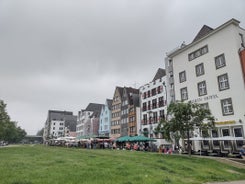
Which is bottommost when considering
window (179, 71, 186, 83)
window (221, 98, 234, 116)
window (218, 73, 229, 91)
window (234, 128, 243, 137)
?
window (234, 128, 243, 137)

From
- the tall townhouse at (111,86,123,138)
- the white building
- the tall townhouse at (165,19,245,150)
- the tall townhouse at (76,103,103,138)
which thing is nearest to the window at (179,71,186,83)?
the tall townhouse at (165,19,245,150)

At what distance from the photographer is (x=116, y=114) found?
69812 millimetres

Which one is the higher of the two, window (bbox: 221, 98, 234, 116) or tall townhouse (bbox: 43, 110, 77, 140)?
tall townhouse (bbox: 43, 110, 77, 140)

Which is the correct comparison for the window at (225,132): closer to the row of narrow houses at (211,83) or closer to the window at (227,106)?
the row of narrow houses at (211,83)

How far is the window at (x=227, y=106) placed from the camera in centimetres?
2982

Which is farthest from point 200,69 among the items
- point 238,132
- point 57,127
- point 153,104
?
point 57,127

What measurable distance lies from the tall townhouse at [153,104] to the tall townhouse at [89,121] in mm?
35509

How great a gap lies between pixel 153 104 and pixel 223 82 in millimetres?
22132

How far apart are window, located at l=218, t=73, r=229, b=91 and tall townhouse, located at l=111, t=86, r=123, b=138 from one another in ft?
129

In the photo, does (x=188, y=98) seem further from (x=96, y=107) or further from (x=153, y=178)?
(x=96, y=107)

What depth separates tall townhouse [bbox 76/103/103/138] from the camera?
8750 centimetres

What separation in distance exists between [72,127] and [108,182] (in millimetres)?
138262

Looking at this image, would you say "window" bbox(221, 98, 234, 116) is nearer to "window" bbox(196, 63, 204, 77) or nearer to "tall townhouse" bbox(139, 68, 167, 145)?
"window" bbox(196, 63, 204, 77)

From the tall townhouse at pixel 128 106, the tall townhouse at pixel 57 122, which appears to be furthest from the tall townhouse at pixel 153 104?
the tall townhouse at pixel 57 122
